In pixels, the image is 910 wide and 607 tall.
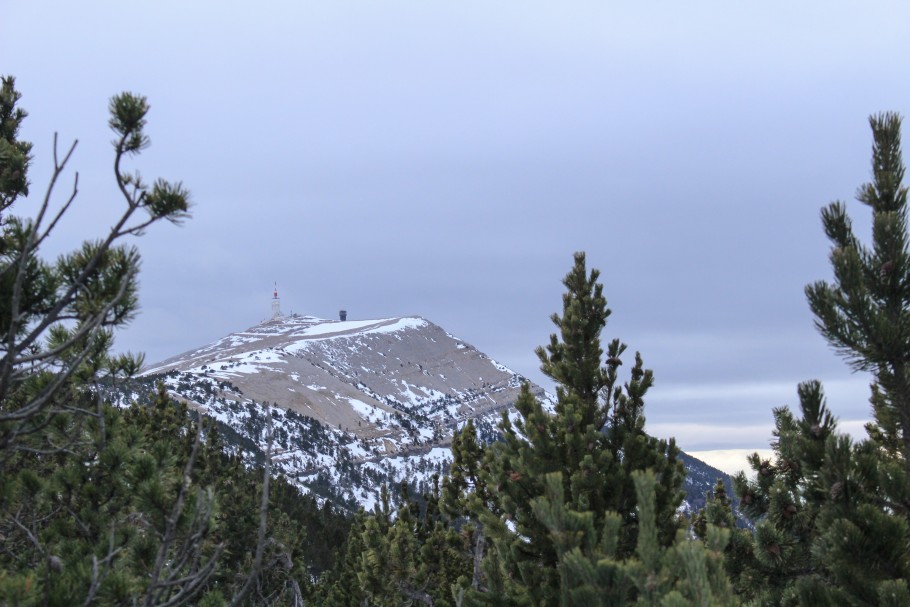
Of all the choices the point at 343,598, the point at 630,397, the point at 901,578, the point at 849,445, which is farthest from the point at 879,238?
the point at 343,598

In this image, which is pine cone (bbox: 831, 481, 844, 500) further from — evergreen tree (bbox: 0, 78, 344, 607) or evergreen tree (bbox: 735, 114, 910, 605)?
evergreen tree (bbox: 0, 78, 344, 607)

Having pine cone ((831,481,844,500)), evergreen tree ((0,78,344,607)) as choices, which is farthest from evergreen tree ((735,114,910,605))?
evergreen tree ((0,78,344,607))

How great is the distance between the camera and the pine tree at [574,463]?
42.0 feet

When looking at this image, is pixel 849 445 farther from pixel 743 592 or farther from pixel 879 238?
pixel 743 592

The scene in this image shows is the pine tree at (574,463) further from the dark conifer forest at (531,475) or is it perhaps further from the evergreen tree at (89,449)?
the evergreen tree at (89,449)

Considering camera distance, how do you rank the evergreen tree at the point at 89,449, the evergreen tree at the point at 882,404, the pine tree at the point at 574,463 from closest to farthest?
the evergreen tree at the point at 89,449, the evergreen tree at the point at 882,404, the pine tree at the point at 574,463

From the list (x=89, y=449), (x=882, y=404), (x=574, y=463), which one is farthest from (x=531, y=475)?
(x=89, y=449)

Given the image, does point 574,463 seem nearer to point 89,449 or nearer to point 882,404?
point 882,404

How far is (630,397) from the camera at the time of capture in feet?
46.0

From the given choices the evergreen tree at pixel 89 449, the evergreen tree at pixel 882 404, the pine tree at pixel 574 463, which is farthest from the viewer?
the pine tree at pixel 574 463

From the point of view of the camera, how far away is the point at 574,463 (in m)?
13.3

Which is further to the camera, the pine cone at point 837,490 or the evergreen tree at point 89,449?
the pine cone at point 837,490

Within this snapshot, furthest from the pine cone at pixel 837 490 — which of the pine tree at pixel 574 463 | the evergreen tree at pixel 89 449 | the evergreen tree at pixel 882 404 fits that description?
the pine tree at pixel 574 463

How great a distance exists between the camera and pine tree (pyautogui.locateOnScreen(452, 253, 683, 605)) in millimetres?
12812
